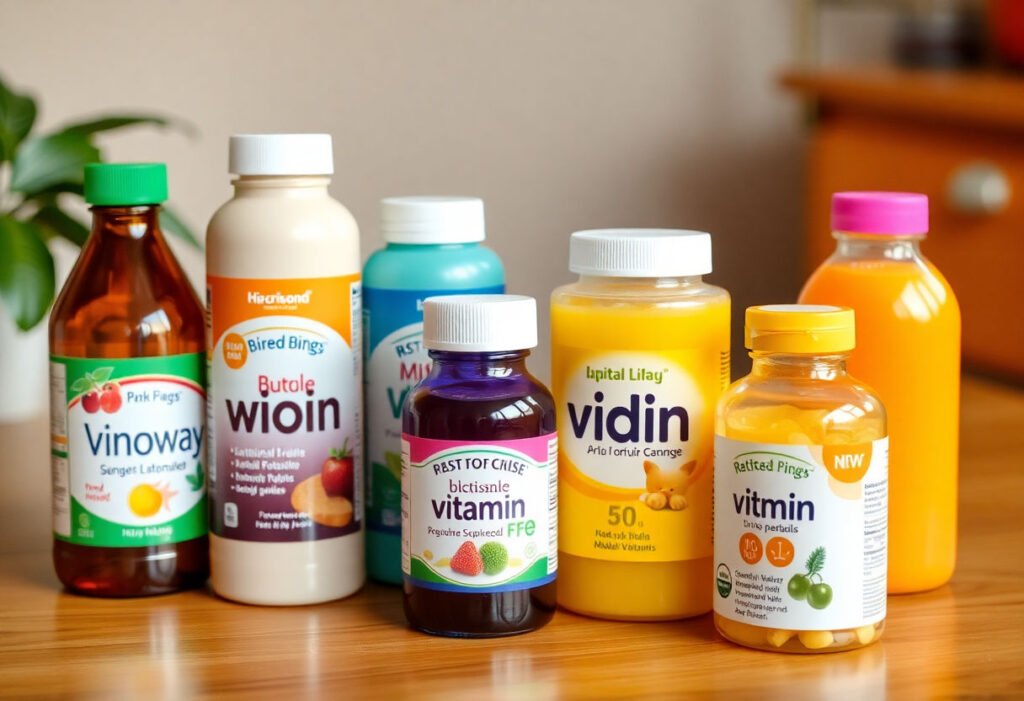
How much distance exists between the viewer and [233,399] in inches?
32.2

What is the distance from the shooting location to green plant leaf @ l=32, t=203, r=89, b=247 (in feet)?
3.96

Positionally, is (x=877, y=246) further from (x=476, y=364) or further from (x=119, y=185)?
Answer: (x=119, y=185)

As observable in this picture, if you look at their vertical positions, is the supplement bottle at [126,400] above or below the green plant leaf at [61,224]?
below

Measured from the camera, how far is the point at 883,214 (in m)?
0.82

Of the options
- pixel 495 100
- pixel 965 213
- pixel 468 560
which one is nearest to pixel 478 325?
pixel 468 560

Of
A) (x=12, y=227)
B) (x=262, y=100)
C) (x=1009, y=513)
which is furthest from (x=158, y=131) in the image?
(x=1009, y=513)

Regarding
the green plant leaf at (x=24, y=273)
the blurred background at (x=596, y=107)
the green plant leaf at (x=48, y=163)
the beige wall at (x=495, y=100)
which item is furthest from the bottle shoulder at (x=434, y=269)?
the beige wall at (x=495, y=100)

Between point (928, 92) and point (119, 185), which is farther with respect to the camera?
point (928, 92)

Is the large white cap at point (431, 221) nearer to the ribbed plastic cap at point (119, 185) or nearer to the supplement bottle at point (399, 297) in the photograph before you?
the supplement bottle at point (399, 297)

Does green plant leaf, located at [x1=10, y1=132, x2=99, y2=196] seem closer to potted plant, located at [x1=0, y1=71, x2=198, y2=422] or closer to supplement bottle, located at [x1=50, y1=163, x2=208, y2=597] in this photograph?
potted plant, located at [x1=0, y1=71, x2=198, y2=422]

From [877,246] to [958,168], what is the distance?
3.50ft

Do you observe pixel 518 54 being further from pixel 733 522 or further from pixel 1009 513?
pixel 733 522

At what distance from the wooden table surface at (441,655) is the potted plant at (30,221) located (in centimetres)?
29

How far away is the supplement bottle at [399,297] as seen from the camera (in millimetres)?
852
